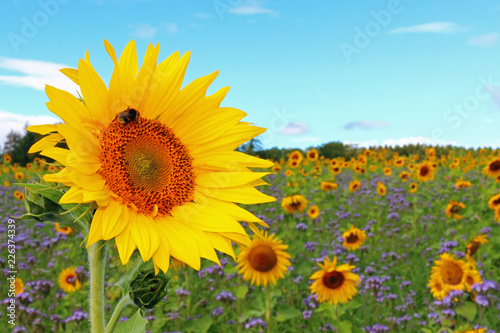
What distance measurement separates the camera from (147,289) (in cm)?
141

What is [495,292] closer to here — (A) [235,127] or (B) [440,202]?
(B) [440,202]

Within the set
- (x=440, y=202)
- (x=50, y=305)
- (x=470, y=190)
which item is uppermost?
(x=470, y=190)

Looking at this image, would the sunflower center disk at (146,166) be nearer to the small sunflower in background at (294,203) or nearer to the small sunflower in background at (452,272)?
the small sunflower in background at (452,272)

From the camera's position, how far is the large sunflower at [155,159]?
3.99 feet

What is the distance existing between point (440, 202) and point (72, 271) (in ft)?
32.0

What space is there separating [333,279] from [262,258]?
0.79 metres

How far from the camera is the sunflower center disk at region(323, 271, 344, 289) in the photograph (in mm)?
4457

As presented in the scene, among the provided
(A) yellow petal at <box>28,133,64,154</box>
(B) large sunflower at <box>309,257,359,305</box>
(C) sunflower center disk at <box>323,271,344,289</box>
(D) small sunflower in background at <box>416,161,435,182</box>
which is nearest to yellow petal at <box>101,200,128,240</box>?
(A) yellow petal at <box>28,133,64,154</box>

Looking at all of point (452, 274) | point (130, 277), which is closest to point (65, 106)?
point (130, 277)

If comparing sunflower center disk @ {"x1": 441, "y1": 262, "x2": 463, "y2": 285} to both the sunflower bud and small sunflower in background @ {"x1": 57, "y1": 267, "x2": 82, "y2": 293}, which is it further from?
small sunflower in background @ {"x1": 57, "y1": 267, "x2": 82, "y2": 293}

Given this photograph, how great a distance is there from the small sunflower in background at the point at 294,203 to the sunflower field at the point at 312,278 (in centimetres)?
2

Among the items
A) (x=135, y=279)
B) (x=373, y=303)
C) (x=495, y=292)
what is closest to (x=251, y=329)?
(x=373, y=303)

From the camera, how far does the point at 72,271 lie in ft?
21.1

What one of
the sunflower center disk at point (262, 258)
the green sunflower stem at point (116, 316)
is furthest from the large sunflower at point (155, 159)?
the sunflower center disk at point (262, 258)
